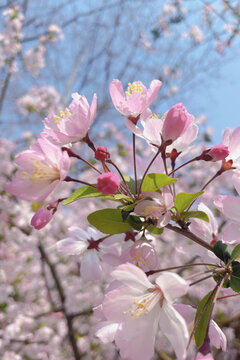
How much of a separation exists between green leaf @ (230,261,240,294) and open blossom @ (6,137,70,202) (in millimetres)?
407

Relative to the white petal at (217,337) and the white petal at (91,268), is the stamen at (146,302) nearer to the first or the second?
the white petal at (217,337)

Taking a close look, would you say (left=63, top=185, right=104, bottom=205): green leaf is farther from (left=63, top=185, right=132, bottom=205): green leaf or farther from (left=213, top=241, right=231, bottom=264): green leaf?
(left=213, top=241, right=231, bottom=264): green leaf

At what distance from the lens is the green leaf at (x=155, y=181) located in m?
0.62

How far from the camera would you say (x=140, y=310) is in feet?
1.91

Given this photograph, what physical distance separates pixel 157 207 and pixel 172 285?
6.2 inches

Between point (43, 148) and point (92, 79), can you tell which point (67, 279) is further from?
point (92, 79)

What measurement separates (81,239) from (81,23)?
304 inches

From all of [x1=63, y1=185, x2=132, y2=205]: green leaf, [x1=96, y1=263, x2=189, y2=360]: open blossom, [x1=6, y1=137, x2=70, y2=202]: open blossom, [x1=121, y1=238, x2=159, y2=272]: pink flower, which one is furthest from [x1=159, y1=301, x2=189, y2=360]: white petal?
[x1=6, y1=137, x2=70, y2=202]: open blossom

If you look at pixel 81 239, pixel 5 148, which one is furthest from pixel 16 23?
pixel 81 239

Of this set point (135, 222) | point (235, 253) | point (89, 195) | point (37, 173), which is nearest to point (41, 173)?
point (37, 173)

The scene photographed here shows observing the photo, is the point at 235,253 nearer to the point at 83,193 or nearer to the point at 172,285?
the point at 172,285

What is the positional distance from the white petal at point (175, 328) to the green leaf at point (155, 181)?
0.74 feet

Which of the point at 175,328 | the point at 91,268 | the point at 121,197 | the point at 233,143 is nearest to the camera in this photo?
the point at 175,328

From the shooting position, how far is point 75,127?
69 centimetres
